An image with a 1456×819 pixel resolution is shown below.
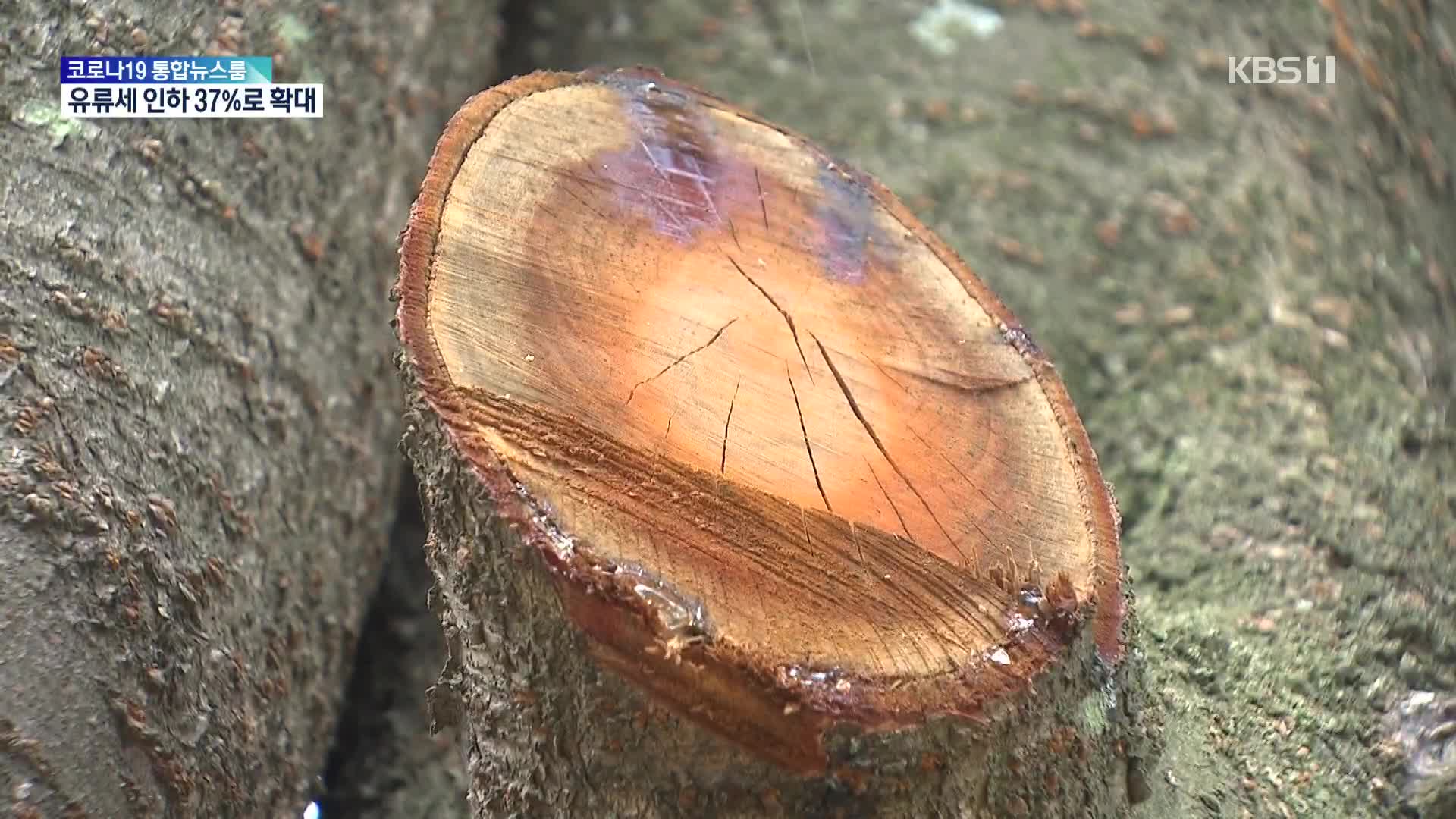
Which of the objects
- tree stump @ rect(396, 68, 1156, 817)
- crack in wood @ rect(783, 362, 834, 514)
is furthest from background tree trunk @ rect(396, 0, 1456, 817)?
crack in wood @ rect(783, 362, 834, 514)

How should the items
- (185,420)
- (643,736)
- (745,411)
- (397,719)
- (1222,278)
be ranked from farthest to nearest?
(1222,278) < (397,719) < (185,420) < (745,411) < (643,736)

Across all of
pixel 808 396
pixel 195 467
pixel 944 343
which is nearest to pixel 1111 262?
pixel 944 343

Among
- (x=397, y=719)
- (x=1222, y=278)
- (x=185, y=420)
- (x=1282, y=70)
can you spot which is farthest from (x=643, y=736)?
(x=1282, y=70)

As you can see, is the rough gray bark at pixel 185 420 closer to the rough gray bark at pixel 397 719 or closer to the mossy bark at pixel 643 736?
the rough gray bark at pixel 397 719

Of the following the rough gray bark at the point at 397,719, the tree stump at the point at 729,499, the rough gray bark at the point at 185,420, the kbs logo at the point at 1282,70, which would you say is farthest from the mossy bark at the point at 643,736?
the kbs logo at the point at 1282,70

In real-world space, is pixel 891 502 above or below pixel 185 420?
above
